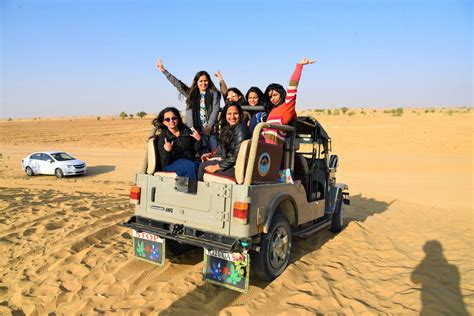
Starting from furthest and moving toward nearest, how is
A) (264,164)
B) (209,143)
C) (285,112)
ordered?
(209,143)
(285,112)
(264,164)

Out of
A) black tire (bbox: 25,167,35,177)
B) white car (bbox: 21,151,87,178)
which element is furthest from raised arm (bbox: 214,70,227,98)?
black tire (bbox: 25,167,35,177)

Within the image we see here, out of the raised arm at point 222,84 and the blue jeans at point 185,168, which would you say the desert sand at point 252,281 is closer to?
the blue jeans at point 185,168

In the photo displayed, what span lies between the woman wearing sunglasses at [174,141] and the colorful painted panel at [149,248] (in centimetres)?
98

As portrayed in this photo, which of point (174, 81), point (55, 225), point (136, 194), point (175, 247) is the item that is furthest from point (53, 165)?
point (136, 194)

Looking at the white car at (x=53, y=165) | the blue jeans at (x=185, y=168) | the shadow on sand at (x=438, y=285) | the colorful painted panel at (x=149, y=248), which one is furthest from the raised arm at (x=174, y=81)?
the white car at (x=53, y=165)

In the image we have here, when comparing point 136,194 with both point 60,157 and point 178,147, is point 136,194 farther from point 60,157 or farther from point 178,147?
point 60,157

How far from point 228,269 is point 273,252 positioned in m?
0.77

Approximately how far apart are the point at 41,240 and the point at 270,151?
14.3 feet

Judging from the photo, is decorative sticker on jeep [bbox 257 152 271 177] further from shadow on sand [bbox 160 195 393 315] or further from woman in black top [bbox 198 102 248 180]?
shadow on sand [bbox 160 195 393 315]

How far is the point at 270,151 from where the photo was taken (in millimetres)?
4629

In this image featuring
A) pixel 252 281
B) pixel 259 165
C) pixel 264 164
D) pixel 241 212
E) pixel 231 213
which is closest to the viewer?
pixel 241 212

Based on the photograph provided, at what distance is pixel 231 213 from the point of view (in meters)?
4.14

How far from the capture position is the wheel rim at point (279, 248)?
15.3 feet

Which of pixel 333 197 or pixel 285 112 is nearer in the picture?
pixel 285 112
